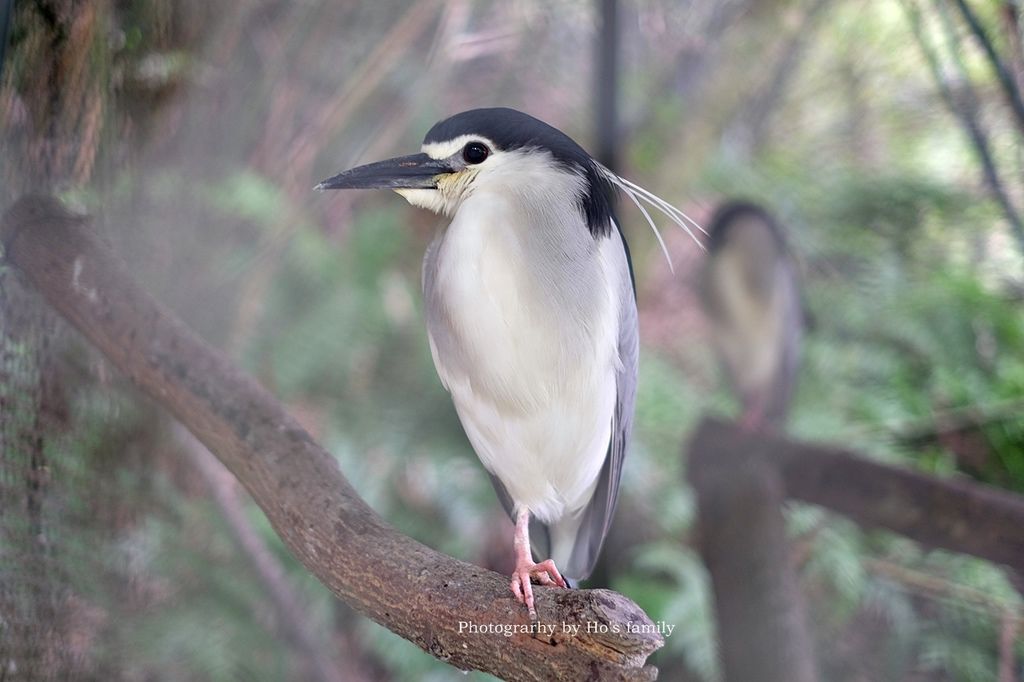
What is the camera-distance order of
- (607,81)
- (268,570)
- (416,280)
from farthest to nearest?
(416,280) → (268,570) → (607,81)

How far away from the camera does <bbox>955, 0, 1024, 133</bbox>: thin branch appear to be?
120cm

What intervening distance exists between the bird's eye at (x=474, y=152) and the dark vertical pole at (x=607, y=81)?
1.20ft

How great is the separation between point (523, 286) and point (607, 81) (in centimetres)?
56

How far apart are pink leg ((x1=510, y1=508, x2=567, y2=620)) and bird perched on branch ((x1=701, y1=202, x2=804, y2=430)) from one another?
1657 millimetres

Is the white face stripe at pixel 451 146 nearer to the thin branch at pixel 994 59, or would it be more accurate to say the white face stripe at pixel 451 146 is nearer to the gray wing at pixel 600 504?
the gray wing at pixel 600 504

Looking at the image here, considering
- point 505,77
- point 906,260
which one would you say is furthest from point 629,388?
point 906,260

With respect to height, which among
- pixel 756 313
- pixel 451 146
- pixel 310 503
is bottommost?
pixel 756 313

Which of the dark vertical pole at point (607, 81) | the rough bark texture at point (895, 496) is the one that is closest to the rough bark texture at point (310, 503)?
the dark vertical pole at point (607, 81)

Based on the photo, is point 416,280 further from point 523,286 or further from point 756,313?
point 756,313

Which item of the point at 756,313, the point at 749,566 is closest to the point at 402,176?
the point at 749,566

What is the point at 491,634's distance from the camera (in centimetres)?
66

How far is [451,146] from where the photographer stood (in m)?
0.63

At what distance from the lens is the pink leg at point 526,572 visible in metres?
0.66

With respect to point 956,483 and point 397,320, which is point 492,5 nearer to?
point 397,320
